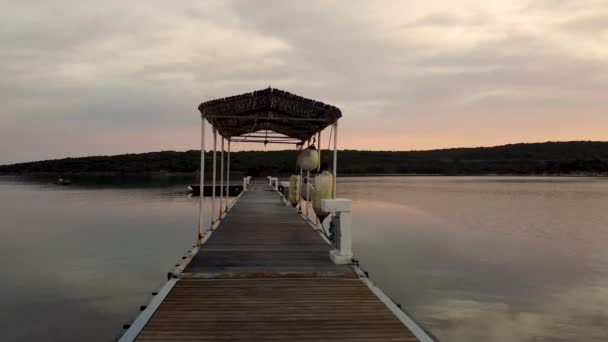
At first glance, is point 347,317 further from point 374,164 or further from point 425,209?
point 374,164

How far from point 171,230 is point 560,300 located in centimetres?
1736

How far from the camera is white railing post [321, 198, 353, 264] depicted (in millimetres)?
7773

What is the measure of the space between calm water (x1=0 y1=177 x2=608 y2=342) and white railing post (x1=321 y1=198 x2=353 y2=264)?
244 centimetres

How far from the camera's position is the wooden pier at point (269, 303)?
4801 mm

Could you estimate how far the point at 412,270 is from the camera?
45.3 ft

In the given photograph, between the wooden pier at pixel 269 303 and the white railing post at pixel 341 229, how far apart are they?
174mm

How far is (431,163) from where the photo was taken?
416 ft

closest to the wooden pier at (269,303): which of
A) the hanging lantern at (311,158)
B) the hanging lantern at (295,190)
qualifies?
the hanging lantern at (311,158)

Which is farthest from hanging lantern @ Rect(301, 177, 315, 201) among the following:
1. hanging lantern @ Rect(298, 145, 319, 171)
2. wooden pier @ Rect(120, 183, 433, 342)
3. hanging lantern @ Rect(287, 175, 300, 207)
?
wooden pier @ Rect(120, 183, 433, 342)

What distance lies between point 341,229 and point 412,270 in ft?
21.8

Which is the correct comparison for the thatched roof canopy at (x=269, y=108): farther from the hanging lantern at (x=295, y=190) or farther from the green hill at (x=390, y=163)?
the green hill at (x=390, y=163)

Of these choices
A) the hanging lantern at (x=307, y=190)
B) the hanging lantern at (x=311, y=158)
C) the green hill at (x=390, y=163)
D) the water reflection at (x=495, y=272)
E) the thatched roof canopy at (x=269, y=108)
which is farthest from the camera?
the green hill at (x=390, y=163)

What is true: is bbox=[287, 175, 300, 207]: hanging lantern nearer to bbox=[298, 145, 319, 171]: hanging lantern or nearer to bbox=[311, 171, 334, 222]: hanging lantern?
bbox=[298, 145, 319, 171]: hanging lantern

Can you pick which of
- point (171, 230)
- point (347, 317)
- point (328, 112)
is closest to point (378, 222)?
point (171, 230)
